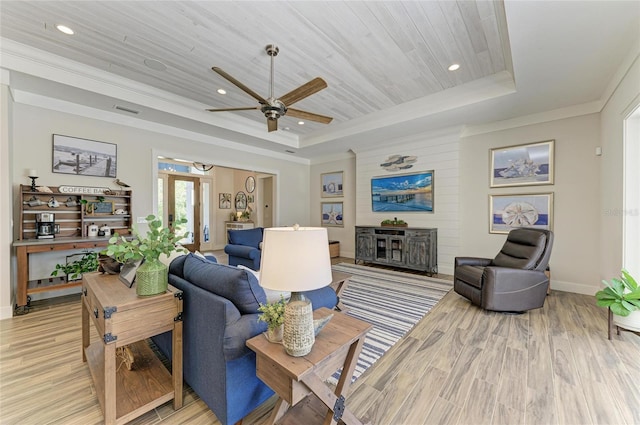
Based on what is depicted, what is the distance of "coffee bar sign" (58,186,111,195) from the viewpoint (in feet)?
11.7

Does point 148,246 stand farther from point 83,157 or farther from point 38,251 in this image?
point 83,157

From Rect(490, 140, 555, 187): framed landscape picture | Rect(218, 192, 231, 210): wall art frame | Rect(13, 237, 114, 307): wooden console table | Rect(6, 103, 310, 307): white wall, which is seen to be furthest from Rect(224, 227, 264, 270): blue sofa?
Rect(490, 140, 555, 187): framed landscape picture

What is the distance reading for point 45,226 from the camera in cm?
337

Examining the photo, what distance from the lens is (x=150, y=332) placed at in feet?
5.00

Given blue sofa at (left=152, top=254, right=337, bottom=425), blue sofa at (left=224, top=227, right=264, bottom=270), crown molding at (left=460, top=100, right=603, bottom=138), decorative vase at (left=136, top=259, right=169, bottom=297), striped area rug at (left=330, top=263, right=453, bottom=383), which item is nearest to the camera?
blue sofa at (left=152, top=254, right=337, bottom=425)

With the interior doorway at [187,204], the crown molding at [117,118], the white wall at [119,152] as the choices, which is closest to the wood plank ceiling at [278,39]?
the crown molding at [117,118]

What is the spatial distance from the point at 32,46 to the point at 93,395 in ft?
11.8

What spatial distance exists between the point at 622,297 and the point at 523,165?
2.56 m

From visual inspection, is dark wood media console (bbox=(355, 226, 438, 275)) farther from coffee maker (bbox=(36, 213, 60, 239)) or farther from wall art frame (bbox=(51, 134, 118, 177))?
coffee maker (bbox=(36, 213, 60, 239))

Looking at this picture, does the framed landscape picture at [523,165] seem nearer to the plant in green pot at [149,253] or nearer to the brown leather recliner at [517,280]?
the brown leather recliner at [517,280]

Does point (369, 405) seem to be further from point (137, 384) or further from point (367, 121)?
point (367, 121)

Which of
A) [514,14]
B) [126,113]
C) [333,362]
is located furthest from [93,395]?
[514,14]

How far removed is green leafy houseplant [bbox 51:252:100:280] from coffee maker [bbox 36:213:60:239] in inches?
16.9

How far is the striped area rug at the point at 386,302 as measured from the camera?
7.89ft
